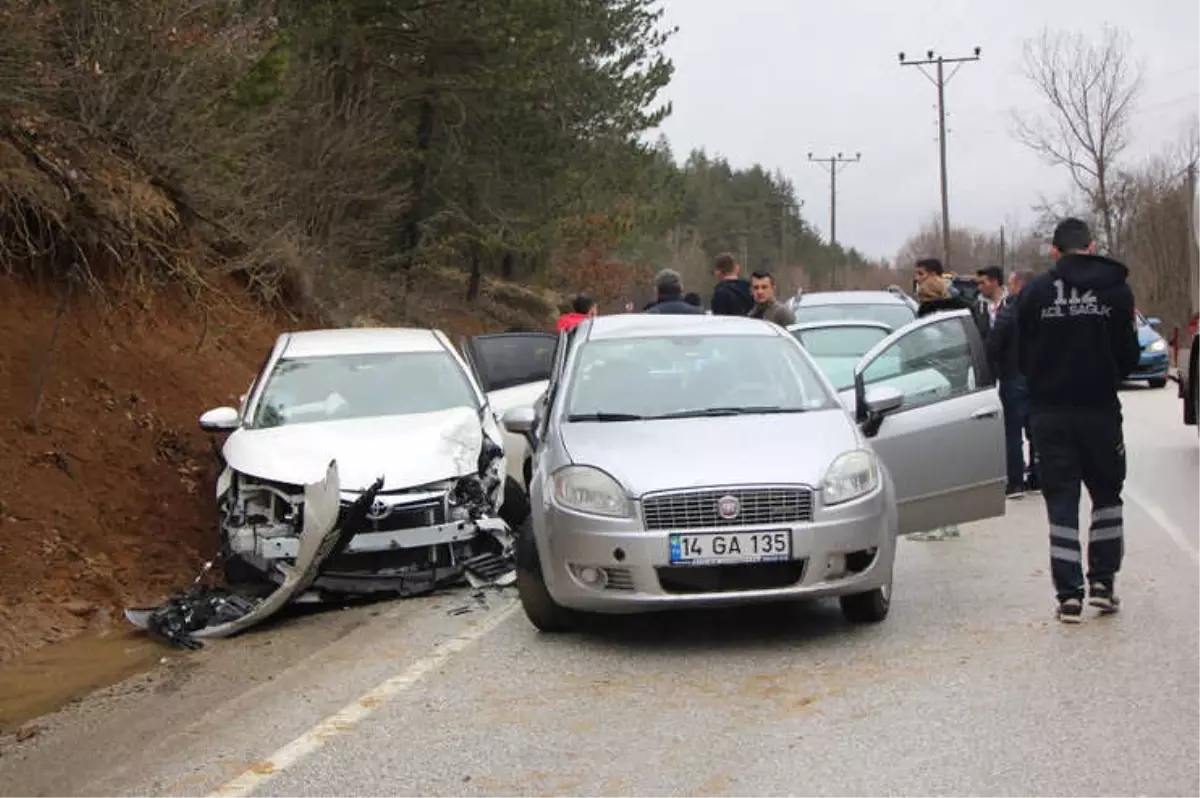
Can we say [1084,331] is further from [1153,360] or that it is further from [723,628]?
[1153,360]

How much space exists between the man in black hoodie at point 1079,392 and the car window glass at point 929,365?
1500 mm

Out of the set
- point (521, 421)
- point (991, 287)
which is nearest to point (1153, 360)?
point (991, 287)

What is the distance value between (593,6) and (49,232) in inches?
768

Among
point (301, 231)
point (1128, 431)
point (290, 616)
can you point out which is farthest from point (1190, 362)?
point (301, 231)

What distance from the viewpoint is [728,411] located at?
742 cm

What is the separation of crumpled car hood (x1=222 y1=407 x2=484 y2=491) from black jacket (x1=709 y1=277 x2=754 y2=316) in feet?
11.6

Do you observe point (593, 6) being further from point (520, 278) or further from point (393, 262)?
point (520, 278)

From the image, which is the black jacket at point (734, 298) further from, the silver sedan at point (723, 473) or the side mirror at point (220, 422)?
the side mirror at point (220, 422)

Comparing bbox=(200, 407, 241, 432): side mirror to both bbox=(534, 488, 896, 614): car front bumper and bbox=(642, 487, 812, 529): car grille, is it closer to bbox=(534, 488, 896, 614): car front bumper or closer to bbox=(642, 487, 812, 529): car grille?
bbox=(534, 488, 896, 614): car front bumper

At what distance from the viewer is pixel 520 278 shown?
42.4 meters

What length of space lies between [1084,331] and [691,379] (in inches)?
83.7

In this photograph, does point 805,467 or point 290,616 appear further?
point 290,616

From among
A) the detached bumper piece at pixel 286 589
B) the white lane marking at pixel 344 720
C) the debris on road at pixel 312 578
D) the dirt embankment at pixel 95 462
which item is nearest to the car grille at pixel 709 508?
the white lane marking at pixel 344 720

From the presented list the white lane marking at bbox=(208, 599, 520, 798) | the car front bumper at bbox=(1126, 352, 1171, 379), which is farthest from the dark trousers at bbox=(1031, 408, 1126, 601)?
the car front bumper at bbox=(1126, 352, 1171, 379)
